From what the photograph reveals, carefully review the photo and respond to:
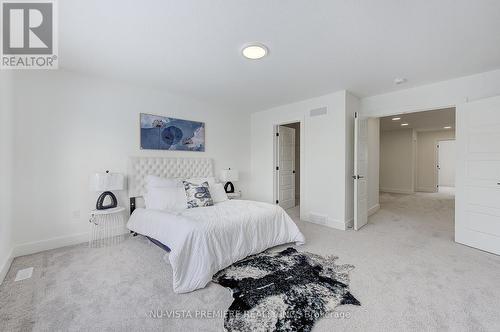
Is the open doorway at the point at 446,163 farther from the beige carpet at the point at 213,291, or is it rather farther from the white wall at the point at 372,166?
the beige carpet at the point at 213,291

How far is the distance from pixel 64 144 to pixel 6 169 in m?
0.71

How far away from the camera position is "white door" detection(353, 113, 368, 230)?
394 centimetres

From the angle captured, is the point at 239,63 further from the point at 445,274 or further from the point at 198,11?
the point at 445,274

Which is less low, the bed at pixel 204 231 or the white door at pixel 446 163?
the white door at pixel 446 163

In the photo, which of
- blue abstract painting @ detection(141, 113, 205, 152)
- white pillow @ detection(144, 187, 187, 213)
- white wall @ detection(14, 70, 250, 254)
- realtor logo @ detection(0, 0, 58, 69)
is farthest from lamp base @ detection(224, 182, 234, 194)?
realtor logo @ detection(0, 0, 58, 69)

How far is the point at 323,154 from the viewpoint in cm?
431

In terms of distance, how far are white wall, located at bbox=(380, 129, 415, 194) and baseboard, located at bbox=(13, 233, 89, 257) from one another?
31.5ft

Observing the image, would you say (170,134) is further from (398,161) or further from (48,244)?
(398,161)

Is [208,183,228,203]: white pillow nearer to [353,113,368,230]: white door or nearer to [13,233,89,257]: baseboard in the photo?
[13,233,89,257]: baseboard

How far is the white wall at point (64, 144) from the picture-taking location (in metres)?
2.90

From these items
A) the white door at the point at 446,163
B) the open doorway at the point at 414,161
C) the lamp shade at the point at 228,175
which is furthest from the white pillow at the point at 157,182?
the white door at the point at 446,163

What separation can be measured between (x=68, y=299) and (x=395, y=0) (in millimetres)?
3771

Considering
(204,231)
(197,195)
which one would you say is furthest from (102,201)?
(204,231)

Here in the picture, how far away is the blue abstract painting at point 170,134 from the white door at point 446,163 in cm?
1093
